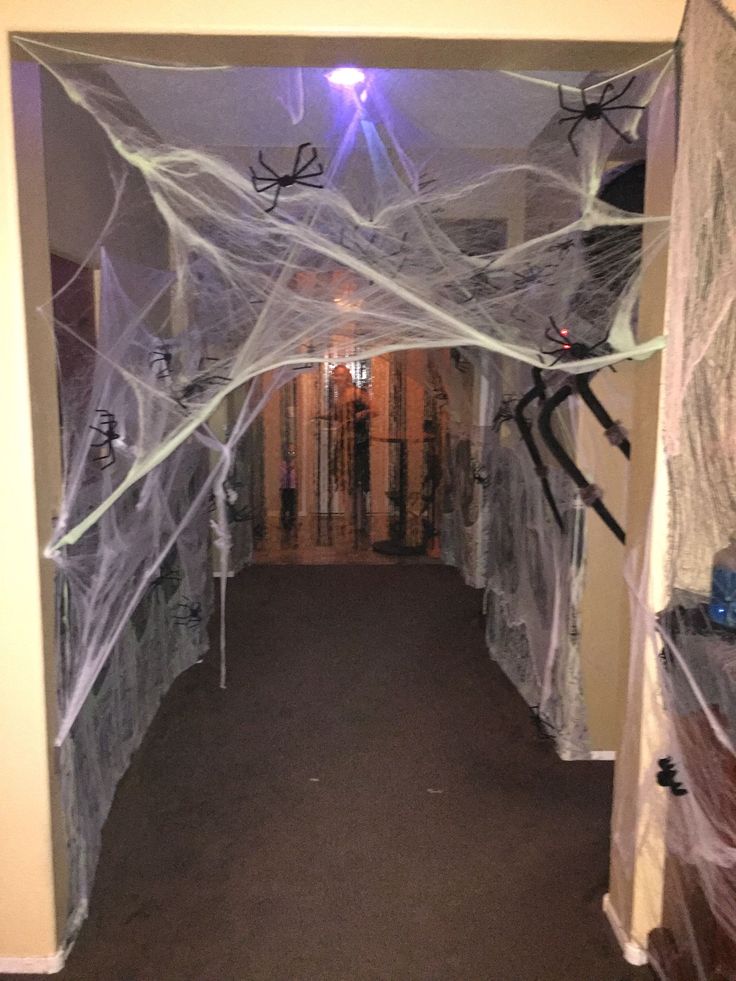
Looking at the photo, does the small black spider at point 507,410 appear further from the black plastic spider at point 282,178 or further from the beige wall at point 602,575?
the black plastic spider at point 282,178

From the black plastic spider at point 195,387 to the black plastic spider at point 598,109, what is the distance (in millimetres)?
1018

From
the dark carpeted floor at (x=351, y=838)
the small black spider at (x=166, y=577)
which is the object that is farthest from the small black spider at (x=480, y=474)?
the small black spider at (x=166, y=577)

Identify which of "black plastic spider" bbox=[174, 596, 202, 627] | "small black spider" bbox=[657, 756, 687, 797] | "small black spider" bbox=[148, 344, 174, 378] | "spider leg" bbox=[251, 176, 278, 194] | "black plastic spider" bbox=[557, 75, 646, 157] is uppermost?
"black plastic spider" bbox=[557, 75, 646, 157]

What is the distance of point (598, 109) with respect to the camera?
164 centimetres

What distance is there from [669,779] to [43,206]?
6.49 feet

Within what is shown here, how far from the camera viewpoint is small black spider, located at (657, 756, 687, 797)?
1.64 metres

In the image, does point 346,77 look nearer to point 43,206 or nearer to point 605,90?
point 605,90

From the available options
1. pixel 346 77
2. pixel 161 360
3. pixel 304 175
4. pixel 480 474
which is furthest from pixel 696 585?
pixel 480 474

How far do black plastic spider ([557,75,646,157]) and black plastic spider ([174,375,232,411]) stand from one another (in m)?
1.02

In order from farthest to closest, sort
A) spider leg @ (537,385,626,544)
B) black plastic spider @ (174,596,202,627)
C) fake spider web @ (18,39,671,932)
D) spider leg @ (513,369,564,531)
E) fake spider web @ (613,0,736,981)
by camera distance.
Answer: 1. black plastic spider @ (174,596,202,627)
2. spider leg @ (513,369,564,531)
3. spider leg @ (537,385,626,544)
4. fake spider web @ (18,39,671,932)
5. fake spider web @ (613,0,736,981)

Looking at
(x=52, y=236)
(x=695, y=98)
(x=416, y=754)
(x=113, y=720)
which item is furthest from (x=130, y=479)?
(x=416, y=754)

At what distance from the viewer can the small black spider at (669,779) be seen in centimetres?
164

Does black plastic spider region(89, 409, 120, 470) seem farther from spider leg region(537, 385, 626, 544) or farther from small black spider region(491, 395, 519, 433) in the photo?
small black spider region(491, 395, 519, 433)

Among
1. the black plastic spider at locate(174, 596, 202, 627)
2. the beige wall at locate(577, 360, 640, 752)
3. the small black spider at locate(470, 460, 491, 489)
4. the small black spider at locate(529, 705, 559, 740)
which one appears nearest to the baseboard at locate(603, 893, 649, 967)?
the beige wall at locate(577, 360, 640, 752)
